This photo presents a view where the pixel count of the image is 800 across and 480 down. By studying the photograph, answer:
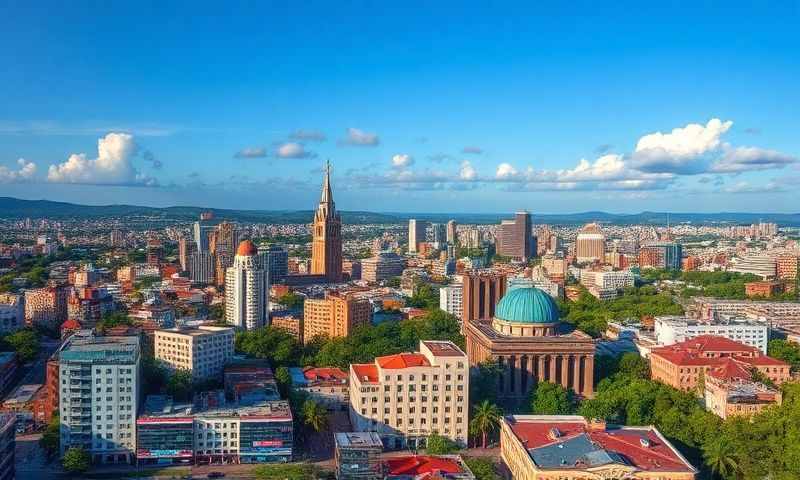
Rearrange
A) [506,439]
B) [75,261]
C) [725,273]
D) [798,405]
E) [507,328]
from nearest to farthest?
[506,439]
[798,405]
[507,328]
[725,273]
[75,261]

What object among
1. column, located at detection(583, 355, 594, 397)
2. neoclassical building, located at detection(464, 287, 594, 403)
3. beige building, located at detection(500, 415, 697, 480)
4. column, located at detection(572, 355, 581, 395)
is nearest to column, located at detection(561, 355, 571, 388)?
neoclassical building, located at detection(464, 287, 594, 403)

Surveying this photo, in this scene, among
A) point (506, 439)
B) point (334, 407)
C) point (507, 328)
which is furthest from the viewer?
point (507, 328)

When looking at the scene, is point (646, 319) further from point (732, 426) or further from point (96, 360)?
point (96, 360)

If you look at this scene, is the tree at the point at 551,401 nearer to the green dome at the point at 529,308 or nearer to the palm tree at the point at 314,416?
the green dome at the point at 529,308

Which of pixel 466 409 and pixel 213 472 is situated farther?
pixel 466 409

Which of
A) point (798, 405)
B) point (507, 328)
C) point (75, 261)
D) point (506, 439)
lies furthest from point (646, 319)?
point (75, 261)

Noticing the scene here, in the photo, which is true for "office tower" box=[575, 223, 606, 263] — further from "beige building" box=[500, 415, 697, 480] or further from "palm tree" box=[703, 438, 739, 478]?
"beige building" box=[500, 415, 697, 480]

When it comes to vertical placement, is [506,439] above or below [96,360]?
below
